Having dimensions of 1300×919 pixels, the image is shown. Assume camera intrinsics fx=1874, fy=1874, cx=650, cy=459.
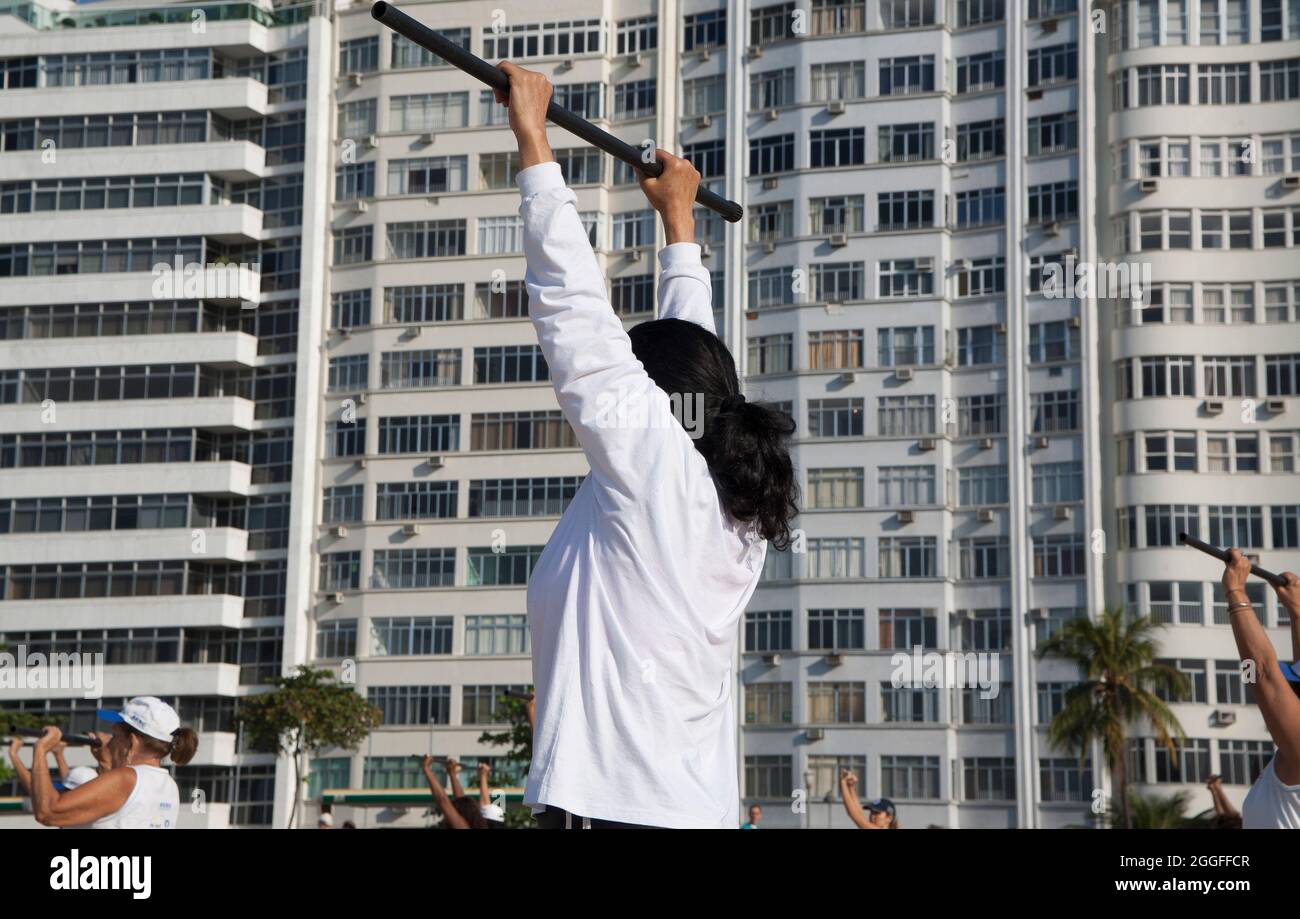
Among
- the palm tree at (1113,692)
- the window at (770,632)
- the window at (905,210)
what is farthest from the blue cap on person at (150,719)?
the window at (905,210)

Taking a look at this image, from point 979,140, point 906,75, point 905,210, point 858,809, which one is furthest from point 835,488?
point 858,809

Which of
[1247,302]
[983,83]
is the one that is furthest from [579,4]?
[1247,302]

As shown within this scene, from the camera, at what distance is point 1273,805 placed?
21.4 ft

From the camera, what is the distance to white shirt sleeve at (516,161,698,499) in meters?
3.92

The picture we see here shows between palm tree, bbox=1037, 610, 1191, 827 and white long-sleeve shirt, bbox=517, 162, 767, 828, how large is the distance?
46.8 meters

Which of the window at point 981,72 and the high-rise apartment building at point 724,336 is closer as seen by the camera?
the high-rise apartment building at point 724,336

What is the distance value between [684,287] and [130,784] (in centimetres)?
431

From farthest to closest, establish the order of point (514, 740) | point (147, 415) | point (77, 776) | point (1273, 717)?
point (147, 415) → point (514, 740) → point (77, 776) → point (1273, 717)

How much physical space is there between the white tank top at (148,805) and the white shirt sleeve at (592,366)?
472cm

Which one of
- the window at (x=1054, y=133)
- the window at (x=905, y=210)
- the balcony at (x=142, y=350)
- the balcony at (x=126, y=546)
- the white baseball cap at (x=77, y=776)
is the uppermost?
the window at (x=1054, y=133)

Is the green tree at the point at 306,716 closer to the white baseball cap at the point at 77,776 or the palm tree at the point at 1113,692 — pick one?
the palm tree at the point at 1113,692

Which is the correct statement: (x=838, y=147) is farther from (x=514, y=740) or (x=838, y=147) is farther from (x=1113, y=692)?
(x=514, y=740)

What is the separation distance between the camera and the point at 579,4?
59.4 metres

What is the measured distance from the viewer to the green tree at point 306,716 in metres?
50.1
